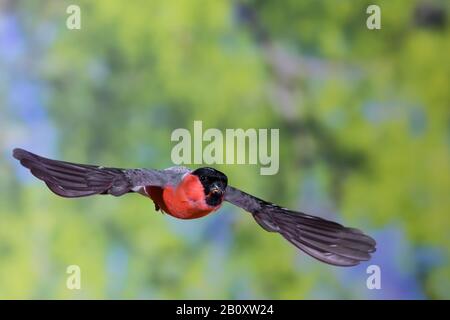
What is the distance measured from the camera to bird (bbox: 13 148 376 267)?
58.7 inches

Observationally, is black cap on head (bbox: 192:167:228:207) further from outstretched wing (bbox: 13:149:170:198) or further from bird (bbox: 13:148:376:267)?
outstretched wing (bbox: 13:149:170:198)

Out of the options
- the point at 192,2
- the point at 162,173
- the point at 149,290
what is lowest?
the point at 149,290

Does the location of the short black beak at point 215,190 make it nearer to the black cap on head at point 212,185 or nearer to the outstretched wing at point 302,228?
the black cap on head at point 212,185

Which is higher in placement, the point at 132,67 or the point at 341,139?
the point at 132,67

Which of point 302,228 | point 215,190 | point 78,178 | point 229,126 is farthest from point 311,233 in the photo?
point 78,178

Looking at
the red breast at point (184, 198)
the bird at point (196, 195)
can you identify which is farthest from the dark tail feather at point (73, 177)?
the red breast at point (184, 198)

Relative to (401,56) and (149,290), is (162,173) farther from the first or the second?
(401,56)

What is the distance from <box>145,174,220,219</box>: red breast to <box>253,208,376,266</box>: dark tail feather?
16 centimetres

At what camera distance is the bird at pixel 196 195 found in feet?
4.89

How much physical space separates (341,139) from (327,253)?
0.39 m

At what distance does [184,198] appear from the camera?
1.63m

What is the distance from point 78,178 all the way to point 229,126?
608 mm

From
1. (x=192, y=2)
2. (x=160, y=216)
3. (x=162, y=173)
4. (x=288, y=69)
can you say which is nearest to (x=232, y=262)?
(x=160, y=216)

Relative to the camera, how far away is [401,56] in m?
2.01
